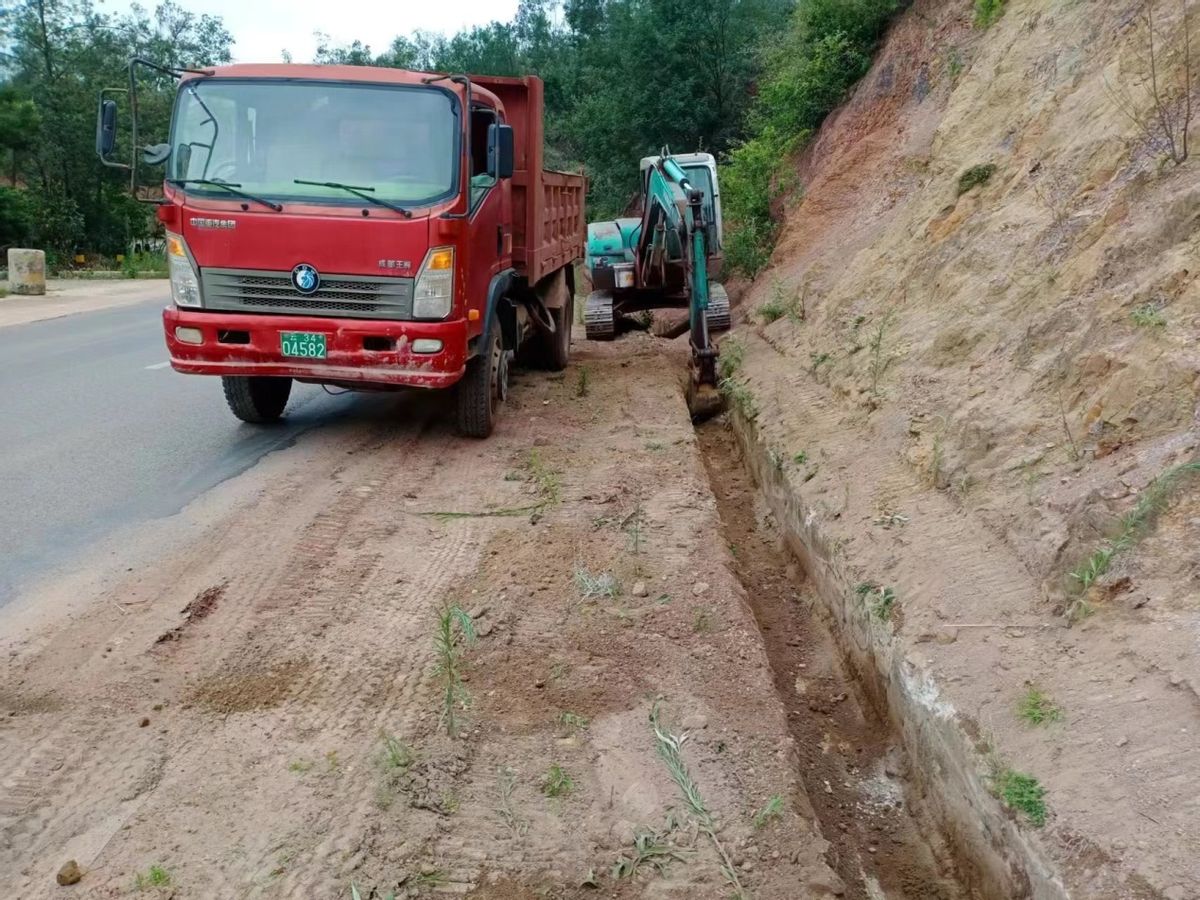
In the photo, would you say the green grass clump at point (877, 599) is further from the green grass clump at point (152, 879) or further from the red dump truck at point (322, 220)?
the red dump truck at point (322, 220)

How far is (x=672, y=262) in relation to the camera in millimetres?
10781

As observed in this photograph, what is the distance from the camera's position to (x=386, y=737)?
11.5 feet

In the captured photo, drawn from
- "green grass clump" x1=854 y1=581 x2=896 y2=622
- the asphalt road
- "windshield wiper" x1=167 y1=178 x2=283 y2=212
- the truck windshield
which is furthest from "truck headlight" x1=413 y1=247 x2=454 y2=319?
"green grass clump" x1=854 y1=581 x2=896 y2=622

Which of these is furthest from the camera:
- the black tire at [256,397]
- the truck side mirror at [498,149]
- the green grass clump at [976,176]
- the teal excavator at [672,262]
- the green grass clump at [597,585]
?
the teal excavator at [672,262]

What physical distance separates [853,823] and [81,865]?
2656mm

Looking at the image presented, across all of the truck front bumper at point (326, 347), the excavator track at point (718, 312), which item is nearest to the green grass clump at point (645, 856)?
the truck front bumper at point (326, 347)

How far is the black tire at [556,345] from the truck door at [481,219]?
273 cm

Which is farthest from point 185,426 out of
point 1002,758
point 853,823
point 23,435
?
point 1002,758

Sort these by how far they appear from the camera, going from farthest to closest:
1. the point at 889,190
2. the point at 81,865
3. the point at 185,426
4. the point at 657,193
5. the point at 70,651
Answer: the point at 889,190 → the point at 657,193 → the point at 185,426 → the point at 70,651 → the point at 81,865

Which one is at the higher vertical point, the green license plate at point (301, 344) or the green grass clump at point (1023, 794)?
the green license plate at point (301, 344)

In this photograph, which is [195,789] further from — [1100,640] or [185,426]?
[185,426]

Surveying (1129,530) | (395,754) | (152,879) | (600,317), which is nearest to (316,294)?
(395,754)

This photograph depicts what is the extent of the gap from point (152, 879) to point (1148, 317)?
4754 millimetres

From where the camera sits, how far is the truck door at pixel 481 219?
23.4 feet
